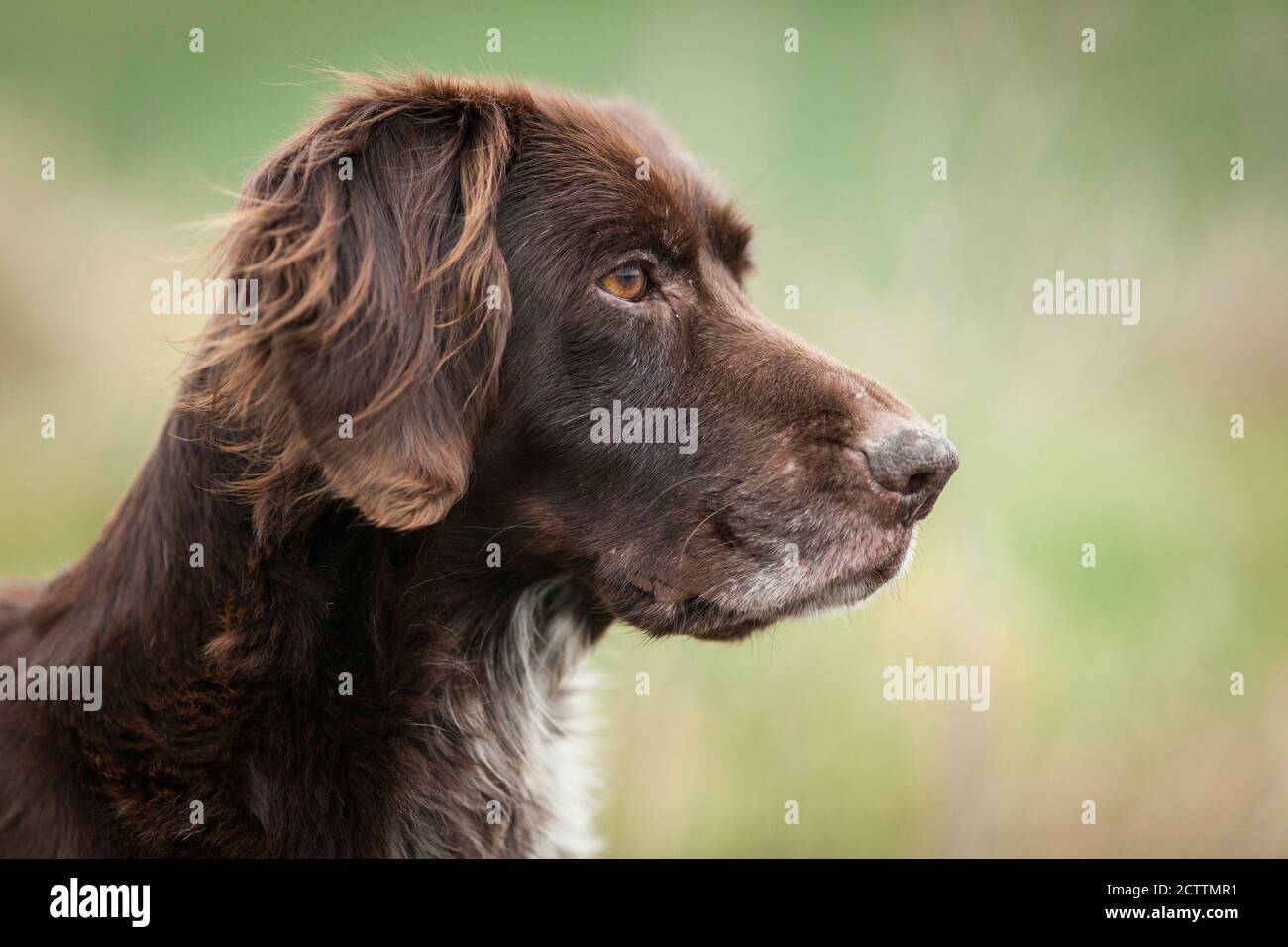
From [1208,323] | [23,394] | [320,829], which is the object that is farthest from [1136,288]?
[23,394]

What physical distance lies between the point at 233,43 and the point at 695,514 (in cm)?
553

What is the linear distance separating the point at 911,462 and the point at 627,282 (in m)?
0.78

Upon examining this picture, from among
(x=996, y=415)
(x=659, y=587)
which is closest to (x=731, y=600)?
(x=659, y=587)

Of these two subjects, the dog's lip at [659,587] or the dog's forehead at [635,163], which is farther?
the dog's forehead at [635,163]

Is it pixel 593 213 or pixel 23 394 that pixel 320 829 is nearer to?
pixel 593 213

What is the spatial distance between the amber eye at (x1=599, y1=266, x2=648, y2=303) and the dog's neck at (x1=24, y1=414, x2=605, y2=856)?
2.17 ft

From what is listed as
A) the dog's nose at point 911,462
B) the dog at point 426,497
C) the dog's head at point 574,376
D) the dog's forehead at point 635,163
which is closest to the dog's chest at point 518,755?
the dog at point 426,497

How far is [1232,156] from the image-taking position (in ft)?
18.1

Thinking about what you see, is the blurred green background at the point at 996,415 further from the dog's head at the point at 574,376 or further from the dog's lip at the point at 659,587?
the dog's lip at the point at 659,587

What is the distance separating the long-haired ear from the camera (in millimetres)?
2295

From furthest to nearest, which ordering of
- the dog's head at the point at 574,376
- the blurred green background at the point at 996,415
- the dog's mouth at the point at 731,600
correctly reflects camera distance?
the blurred green background at the point at 996,415
the dog's mouth at the point at 731,600
the dog's head at the point at 574,376

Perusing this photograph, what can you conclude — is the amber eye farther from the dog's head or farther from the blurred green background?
the blurred green background

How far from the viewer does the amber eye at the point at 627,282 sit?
270 cm

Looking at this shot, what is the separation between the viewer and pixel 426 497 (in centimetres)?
233
